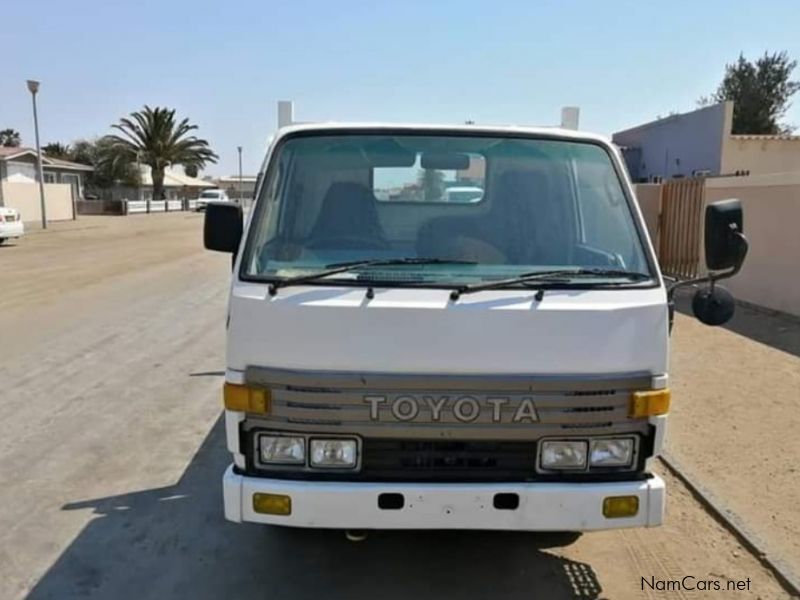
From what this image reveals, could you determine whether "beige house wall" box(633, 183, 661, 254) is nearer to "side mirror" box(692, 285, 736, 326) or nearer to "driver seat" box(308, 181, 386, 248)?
"side mirror" box(692, 285, 736, 326)

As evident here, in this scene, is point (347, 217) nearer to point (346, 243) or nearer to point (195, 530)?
point (346, 243)

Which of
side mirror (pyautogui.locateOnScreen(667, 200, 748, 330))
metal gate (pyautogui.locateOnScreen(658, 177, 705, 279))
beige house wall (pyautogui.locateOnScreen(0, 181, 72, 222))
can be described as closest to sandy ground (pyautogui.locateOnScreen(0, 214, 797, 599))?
side mirror (pyautogui.locateOnScreen(667, 200, 748, 330))

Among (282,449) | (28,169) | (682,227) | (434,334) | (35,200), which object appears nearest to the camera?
(434,334)

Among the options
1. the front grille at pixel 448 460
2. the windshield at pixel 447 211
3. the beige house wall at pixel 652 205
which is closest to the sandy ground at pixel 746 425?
the front grille at pixel 448 460

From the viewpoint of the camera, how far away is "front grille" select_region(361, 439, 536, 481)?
2904 mm

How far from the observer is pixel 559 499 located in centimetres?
288

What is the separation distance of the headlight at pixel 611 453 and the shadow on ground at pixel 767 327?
19.8 feet

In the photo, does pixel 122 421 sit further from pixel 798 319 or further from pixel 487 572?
pixel 798 319

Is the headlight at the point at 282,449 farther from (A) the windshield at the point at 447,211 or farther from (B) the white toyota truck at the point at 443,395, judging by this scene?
(A) the windshield at the point at 447,211

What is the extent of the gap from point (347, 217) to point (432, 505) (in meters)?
1.42

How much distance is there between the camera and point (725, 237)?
320 centimetres

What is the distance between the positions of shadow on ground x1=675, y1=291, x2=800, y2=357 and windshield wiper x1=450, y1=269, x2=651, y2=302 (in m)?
5.94

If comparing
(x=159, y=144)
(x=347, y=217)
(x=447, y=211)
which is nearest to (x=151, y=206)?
(x=159, y=144)

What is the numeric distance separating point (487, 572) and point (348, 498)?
1104 millimetres
